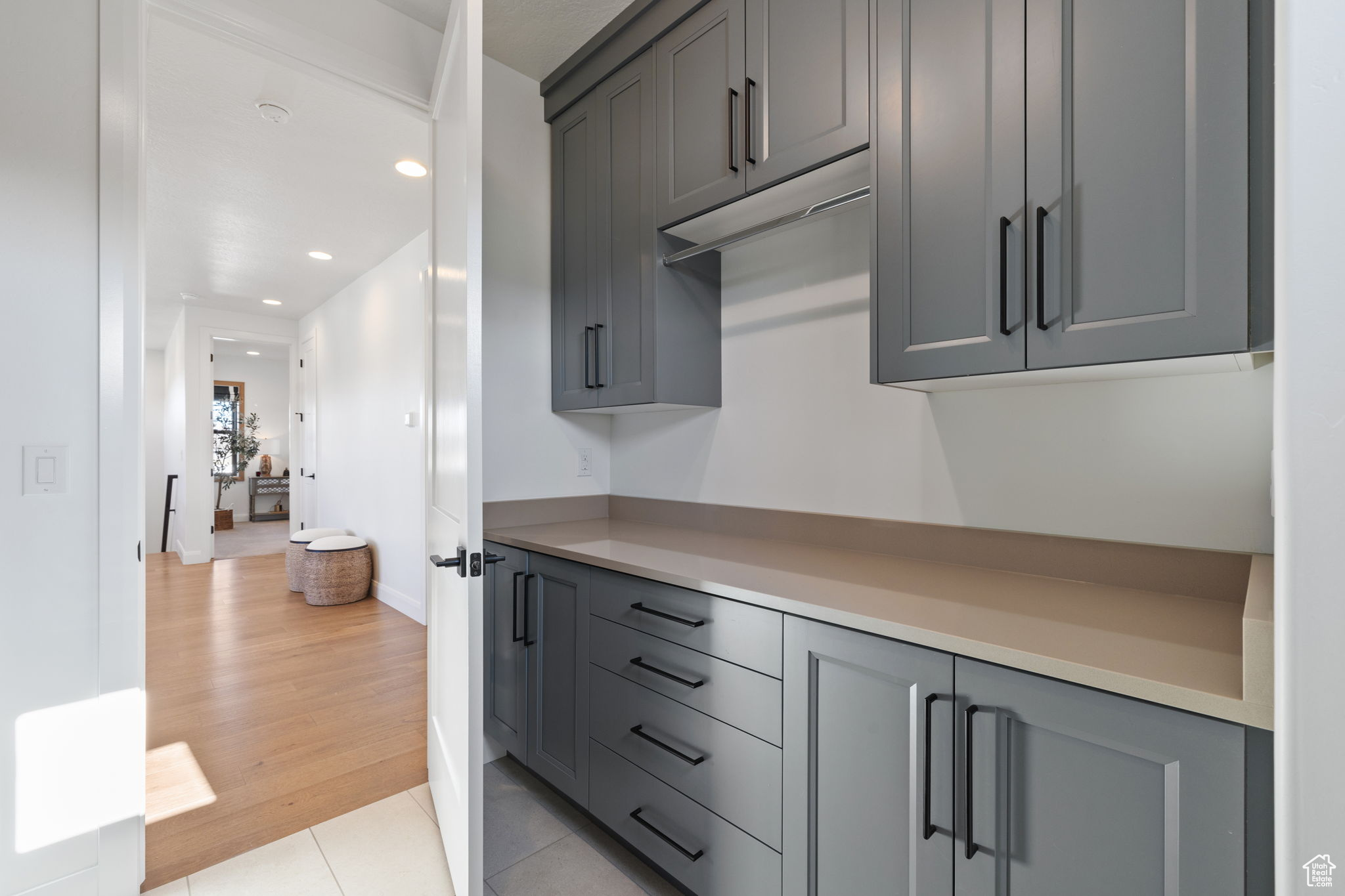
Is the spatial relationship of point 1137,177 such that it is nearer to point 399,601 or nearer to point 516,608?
point 516,608

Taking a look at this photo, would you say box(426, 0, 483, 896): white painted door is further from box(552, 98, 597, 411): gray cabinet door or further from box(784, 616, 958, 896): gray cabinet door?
box(784, 616, 958, 896): gray cabinet door

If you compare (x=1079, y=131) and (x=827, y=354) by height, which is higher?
(x=1079, y=131)

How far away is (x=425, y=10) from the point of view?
6.68ft

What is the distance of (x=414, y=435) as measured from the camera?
4.09 meters

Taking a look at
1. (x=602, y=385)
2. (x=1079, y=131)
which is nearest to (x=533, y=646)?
(x=602, y=385)

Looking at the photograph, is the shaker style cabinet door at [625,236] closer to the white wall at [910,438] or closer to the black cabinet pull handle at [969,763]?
the white wall at [910,438]

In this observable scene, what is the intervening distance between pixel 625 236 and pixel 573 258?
1.08ft

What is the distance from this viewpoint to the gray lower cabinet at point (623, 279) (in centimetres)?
200

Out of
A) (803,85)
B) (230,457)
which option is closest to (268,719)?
(803,85)

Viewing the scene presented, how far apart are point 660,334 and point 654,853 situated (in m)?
1.49

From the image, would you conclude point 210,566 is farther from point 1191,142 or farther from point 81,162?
point 1191,142

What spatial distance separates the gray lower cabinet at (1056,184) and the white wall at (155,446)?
355 inches

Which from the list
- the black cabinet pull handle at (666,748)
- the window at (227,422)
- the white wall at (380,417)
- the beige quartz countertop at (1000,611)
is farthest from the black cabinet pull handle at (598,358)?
the window at (227,422)

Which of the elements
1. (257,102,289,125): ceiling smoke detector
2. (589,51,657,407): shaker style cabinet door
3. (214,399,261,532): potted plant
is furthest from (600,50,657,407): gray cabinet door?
(214,399,261,532): potted plant
